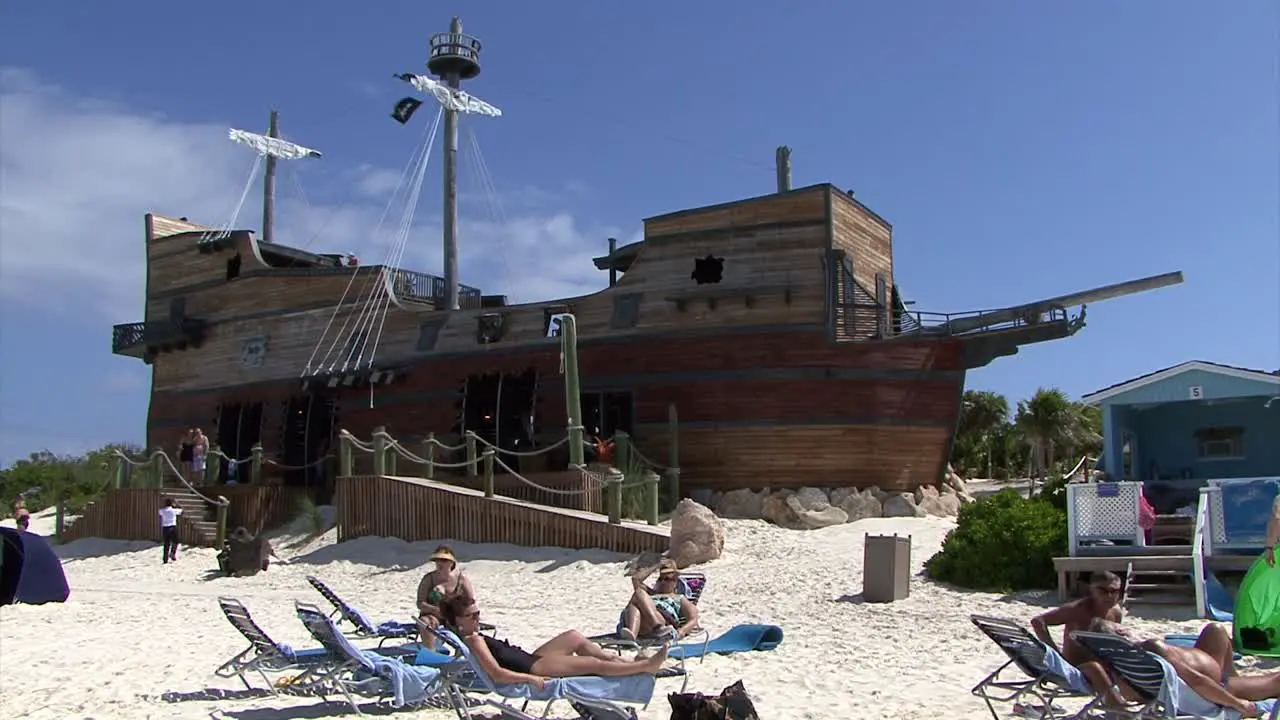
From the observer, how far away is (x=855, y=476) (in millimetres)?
17203

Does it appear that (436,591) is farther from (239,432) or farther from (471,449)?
(239,432)

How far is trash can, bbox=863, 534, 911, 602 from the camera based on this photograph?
10742 millimetres

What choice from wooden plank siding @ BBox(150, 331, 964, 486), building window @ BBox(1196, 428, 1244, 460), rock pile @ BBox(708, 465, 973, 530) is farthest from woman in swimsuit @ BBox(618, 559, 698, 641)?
building window @ BBox(1196, 428, 1244, 460)

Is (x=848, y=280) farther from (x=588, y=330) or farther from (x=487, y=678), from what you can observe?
(x=487, y=678)

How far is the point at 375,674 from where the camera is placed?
6.59 metres

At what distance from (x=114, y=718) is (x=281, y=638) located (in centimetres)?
322

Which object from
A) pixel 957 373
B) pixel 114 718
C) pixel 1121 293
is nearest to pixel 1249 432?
pixel 1121 293

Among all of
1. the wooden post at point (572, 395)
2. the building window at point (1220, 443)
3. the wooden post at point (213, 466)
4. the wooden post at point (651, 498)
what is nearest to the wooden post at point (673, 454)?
the wooden post at point (572, 395)

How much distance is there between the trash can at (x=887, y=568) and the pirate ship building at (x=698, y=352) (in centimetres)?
627

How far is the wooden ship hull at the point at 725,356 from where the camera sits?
678 inches

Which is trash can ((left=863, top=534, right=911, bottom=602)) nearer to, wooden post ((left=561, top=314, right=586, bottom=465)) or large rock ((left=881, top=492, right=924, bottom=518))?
wooden post ((left=561, top=314, right=586, bottom=465))

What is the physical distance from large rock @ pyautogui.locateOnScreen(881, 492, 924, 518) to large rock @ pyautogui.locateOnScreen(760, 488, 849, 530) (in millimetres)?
814

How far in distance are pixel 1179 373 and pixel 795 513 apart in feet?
18.3

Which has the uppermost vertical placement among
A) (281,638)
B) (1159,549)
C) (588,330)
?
(588,330)
